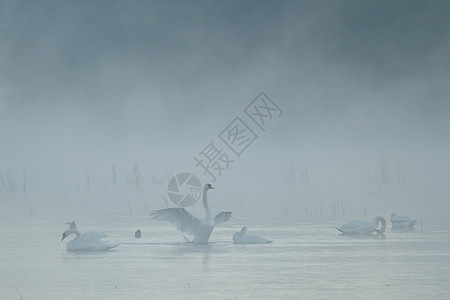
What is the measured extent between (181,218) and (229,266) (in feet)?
12.1

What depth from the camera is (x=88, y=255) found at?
1619 centimetres

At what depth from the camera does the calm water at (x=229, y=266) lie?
12711 millimetres

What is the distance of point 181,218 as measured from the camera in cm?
1856

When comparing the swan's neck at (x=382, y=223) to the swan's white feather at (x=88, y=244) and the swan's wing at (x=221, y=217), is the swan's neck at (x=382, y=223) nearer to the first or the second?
the swan's wing at (x=221, y=217)

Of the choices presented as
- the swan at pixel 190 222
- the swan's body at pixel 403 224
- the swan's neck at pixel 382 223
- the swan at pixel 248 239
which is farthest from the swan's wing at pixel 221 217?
the swan's body at pixel 403 224

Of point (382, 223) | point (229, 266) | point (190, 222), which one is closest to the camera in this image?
point (229, 266)

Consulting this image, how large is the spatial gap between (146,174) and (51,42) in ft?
279

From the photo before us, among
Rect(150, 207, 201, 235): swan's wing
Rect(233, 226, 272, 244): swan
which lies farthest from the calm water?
Rect(150, 207, 201, 235): swan's wing

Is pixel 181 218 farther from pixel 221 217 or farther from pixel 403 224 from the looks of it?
pixel 403 224

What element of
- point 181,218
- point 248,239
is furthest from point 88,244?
point 248,239

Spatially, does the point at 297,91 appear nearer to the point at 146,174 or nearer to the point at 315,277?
the point at 146,174

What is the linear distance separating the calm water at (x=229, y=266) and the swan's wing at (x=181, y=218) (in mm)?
279

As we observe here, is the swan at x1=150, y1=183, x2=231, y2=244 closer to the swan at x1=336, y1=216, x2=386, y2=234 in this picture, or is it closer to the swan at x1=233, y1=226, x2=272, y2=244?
the swan at x1=233, y1=226, x2=272, y2=244

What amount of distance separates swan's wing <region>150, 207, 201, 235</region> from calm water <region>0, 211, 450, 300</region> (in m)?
0.28
